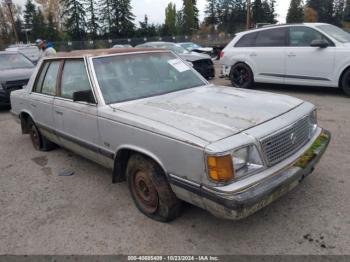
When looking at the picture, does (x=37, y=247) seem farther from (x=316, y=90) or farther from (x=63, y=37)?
(x=63, y=37)

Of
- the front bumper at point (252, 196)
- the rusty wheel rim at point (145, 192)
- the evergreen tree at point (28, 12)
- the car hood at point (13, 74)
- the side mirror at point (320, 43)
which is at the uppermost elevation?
the evergreen tree at point (28, 12)

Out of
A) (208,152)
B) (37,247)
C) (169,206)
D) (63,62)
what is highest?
(63,62)

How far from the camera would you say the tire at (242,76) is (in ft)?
30.2

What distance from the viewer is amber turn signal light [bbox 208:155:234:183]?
8.13 feet

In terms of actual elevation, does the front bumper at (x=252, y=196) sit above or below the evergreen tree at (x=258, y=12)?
below

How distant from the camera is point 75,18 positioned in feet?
188

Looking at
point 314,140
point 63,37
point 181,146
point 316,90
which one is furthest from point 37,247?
point 63,37

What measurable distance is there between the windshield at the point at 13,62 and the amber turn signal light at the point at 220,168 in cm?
904

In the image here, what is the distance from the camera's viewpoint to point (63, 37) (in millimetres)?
56844

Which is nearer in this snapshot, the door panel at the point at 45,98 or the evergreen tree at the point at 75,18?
the door panel at the point at 45,98

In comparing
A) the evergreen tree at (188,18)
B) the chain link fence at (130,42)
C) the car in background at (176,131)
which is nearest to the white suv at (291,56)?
the car in background at (176,131)

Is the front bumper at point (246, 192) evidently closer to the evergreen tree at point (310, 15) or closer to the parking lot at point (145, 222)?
the parking lot at point (145, 222)

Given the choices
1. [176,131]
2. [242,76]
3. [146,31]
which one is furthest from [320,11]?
[176,131]

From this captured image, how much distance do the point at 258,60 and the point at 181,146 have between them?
689 cm
